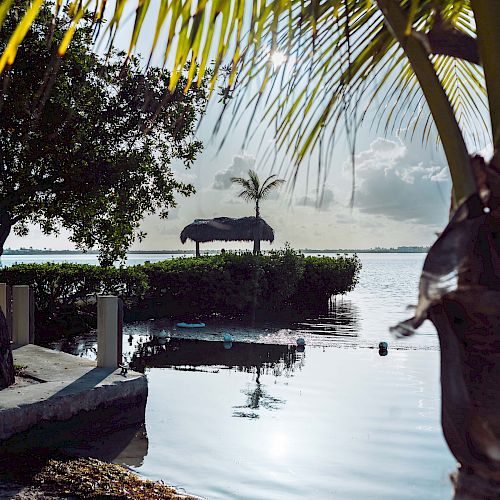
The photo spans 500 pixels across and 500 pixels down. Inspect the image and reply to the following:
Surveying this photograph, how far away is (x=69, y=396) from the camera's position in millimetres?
6668

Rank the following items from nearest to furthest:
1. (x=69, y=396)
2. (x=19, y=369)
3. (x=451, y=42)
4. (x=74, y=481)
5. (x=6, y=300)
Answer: (x=451, y=42) → (x=74, y=481) → (x=69, y=396) → (x=19, y=369) → (x=6, y=300)

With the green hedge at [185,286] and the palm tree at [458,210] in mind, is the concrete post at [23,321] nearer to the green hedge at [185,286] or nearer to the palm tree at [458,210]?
the green hedge at [185,286]

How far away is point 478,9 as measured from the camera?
150 centimetres

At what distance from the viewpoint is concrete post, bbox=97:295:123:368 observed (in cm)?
805

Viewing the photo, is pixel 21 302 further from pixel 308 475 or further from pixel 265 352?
pixel 308 475

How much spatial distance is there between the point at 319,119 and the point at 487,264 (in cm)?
99

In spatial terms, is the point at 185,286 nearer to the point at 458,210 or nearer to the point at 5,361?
the point at 5,361

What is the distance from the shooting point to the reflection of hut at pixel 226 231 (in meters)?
37.6

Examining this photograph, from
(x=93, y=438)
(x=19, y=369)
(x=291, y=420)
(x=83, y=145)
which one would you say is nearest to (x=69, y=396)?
(x=93, y=438)

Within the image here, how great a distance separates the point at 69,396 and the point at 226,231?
31.1 metres

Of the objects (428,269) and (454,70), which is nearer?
(428,269)

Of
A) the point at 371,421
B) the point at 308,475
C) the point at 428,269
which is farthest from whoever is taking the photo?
the point at 371,421

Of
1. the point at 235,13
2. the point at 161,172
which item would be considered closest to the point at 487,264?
the point at 235,13

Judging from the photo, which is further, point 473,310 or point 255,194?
point 255,194
